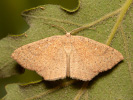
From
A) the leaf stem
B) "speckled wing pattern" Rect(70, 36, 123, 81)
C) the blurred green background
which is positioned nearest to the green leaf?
the leaf stem

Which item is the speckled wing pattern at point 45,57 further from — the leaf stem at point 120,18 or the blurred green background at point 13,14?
the blurred green background at point 13,14

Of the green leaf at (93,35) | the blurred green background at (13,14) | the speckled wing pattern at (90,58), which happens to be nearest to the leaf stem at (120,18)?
the green leaf at (93,35)

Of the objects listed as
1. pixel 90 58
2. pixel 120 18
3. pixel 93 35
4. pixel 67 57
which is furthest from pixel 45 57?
pixel 120 18

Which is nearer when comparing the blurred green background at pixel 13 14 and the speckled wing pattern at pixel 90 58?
the speckled wing pattern at pixel 90 58

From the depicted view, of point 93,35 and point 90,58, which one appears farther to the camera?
point 93,35

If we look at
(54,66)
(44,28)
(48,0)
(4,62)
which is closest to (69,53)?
(54,66)

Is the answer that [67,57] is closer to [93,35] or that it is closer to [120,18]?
[93,35]
